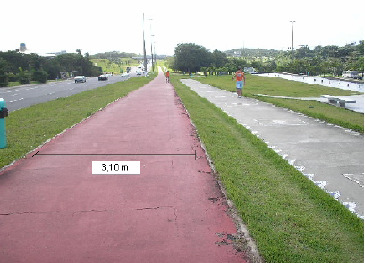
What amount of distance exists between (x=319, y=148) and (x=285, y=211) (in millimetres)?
3520

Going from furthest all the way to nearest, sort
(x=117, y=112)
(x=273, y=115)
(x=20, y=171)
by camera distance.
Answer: (x=117, y=112), (x=273, y=115), (x=20, y=171)

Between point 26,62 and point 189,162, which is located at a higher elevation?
point 26,62

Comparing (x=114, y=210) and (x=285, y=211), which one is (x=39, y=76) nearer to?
(x=114, y=210)

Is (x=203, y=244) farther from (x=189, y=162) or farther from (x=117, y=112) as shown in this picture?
(x=117, y=112)

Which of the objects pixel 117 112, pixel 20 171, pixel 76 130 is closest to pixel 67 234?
pixel 20 171

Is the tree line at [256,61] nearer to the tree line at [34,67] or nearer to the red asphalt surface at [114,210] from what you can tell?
the tree line at [34,67]

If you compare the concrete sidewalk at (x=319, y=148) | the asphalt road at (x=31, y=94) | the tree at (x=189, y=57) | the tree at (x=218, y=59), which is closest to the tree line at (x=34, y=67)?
the asphalt road at (x=31, y=94)

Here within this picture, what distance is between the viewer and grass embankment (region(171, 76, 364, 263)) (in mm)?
3386

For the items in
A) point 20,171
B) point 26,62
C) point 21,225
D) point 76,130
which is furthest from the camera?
point 26,62

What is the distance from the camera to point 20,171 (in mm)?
6109

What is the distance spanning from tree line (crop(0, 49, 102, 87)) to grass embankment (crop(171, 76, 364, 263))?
39056mm

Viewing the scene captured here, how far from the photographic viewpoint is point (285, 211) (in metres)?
4.25

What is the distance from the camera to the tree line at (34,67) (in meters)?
Result: 44.7

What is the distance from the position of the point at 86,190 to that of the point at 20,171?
174 cm
